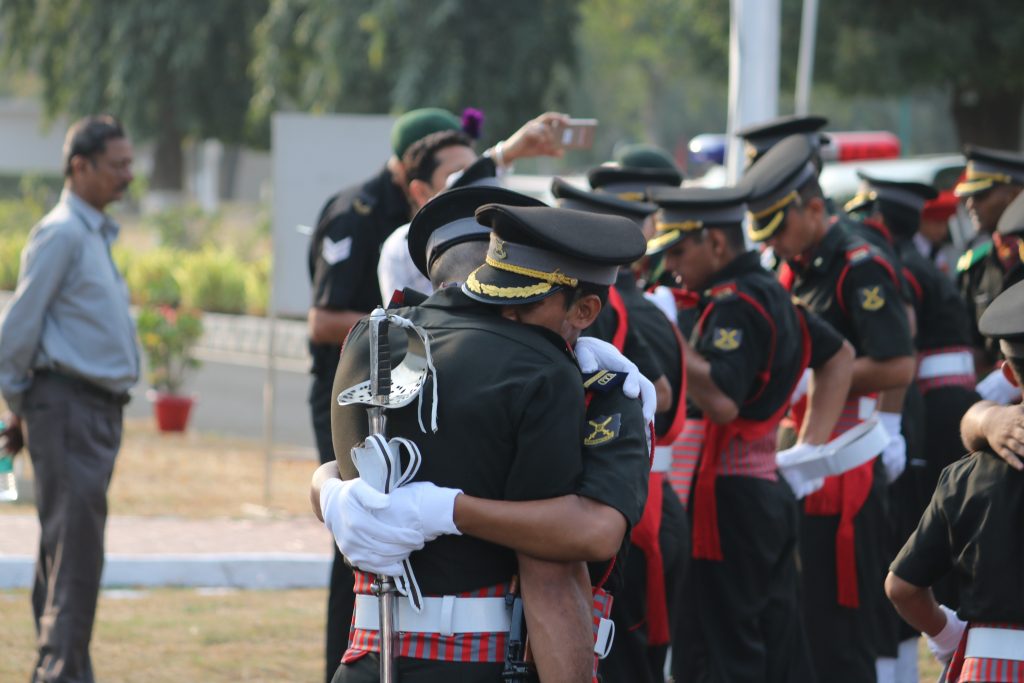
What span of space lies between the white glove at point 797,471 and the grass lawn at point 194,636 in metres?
2.17

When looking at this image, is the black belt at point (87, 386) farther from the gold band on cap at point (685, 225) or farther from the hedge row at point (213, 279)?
the hedge row at point (213, 279)

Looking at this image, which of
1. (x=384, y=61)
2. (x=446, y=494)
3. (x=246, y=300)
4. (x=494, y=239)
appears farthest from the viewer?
(x=384, y=61)

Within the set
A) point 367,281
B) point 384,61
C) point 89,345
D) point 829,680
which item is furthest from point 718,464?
Answer: point 384,61

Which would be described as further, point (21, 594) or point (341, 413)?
point (21, 594)

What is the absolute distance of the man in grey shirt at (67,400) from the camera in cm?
591

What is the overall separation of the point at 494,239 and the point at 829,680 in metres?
3.32

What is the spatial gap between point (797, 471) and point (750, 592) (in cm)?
55

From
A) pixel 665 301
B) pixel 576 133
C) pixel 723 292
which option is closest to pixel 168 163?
pixel 576 133

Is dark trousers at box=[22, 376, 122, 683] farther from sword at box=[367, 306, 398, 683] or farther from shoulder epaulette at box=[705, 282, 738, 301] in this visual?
sword at box=[367, 306, 398, 683]

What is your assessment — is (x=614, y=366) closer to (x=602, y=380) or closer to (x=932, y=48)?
(x=602, y=380)

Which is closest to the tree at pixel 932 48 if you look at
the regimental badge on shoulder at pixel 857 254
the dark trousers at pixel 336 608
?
the regimental badge on shoulder at pixel 857 254

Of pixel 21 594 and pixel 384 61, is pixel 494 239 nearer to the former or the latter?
pixel 21 594

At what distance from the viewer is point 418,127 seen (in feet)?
19.9

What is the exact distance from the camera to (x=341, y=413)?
11.5 feet
